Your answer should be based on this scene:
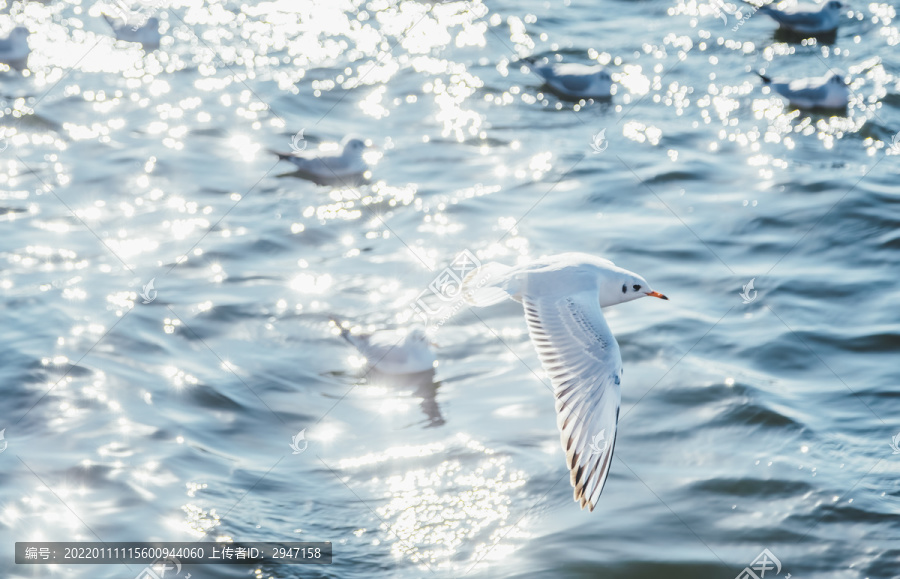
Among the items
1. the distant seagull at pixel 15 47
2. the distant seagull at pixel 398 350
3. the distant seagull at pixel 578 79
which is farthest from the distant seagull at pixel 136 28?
the distant seagull at pixel 398 350

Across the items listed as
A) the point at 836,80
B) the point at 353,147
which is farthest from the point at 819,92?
the point at 353,147

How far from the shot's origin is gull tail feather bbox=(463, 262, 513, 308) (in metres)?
7.16

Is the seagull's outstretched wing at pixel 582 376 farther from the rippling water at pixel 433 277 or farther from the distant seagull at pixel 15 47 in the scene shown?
the distant seagull at pixel 15 47

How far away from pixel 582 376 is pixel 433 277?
12.0 ft

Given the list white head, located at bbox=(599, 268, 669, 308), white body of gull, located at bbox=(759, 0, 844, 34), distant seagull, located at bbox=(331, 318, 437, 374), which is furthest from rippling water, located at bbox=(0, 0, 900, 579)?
white head, located at bbox=(599, 268, 669, 308)

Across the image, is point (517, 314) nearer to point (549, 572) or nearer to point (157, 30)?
point (549, 572)

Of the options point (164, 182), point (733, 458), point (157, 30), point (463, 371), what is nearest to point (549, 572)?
point (733, 458)

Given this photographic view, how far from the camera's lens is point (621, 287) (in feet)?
24.8

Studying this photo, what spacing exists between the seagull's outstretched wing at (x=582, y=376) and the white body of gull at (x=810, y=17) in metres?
8.84

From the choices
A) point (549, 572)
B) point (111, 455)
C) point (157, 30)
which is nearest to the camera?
point (549, 572)

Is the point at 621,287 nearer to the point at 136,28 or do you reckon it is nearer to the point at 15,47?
the point at 136,28

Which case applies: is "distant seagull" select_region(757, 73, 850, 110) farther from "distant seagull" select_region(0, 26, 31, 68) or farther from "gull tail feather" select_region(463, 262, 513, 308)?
"distant seagull" select_region(0, 26, 31, 68)

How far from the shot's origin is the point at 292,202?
11352mm

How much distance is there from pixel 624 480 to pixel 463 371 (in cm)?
183
